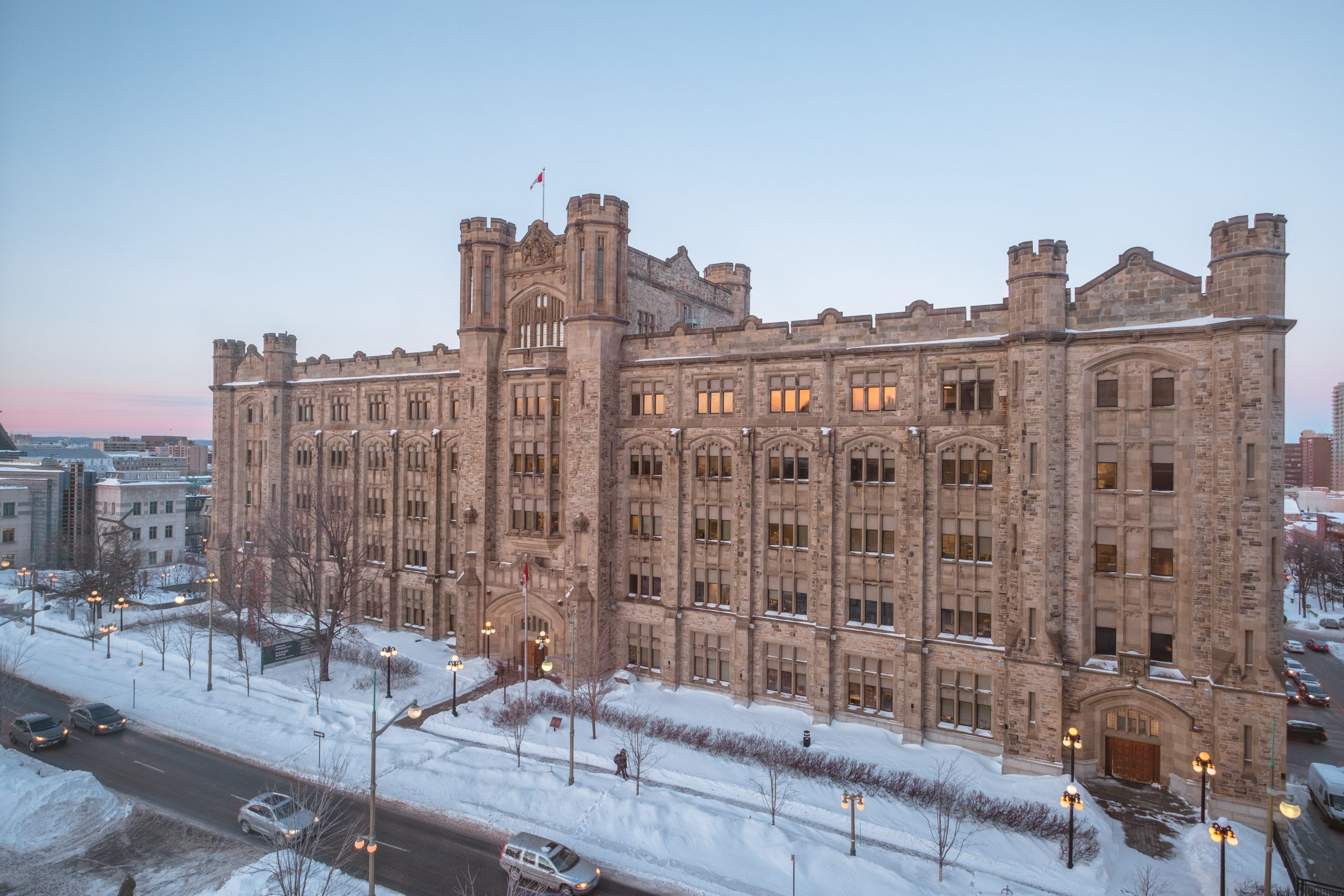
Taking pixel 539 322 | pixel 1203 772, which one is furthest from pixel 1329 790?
pixel 539 322

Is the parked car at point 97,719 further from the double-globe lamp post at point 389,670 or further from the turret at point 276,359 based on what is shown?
the turret at point 276,359

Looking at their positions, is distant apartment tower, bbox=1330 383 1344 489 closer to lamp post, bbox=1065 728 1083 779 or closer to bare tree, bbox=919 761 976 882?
lamp post, bbox=1065 728 1083 779

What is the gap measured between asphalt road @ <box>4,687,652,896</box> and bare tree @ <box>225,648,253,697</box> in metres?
5.19

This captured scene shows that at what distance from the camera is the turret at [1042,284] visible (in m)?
28.4

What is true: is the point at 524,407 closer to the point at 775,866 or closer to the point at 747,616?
the point at 747,616

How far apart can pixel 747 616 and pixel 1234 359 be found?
927 inches

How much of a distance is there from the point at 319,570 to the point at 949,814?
1418 inches

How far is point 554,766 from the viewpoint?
92.5 feet

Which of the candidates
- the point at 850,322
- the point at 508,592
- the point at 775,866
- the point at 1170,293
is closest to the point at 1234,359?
the point at 1170,293

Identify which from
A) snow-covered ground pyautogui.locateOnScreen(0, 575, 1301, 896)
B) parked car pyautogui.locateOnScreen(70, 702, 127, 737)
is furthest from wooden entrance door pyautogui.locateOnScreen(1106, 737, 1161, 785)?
parked car pyautogui.locateOnScreen(70, 702, 127, 737)

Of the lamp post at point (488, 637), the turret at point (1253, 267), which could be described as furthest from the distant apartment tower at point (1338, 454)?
the lamp post at point (488, 637)

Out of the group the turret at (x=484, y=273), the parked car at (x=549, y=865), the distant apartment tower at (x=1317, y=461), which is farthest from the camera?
the distant apartment tower at (x=1317, y=461)

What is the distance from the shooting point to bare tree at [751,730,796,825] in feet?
82.3

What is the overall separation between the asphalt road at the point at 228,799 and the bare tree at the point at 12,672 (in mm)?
1242
